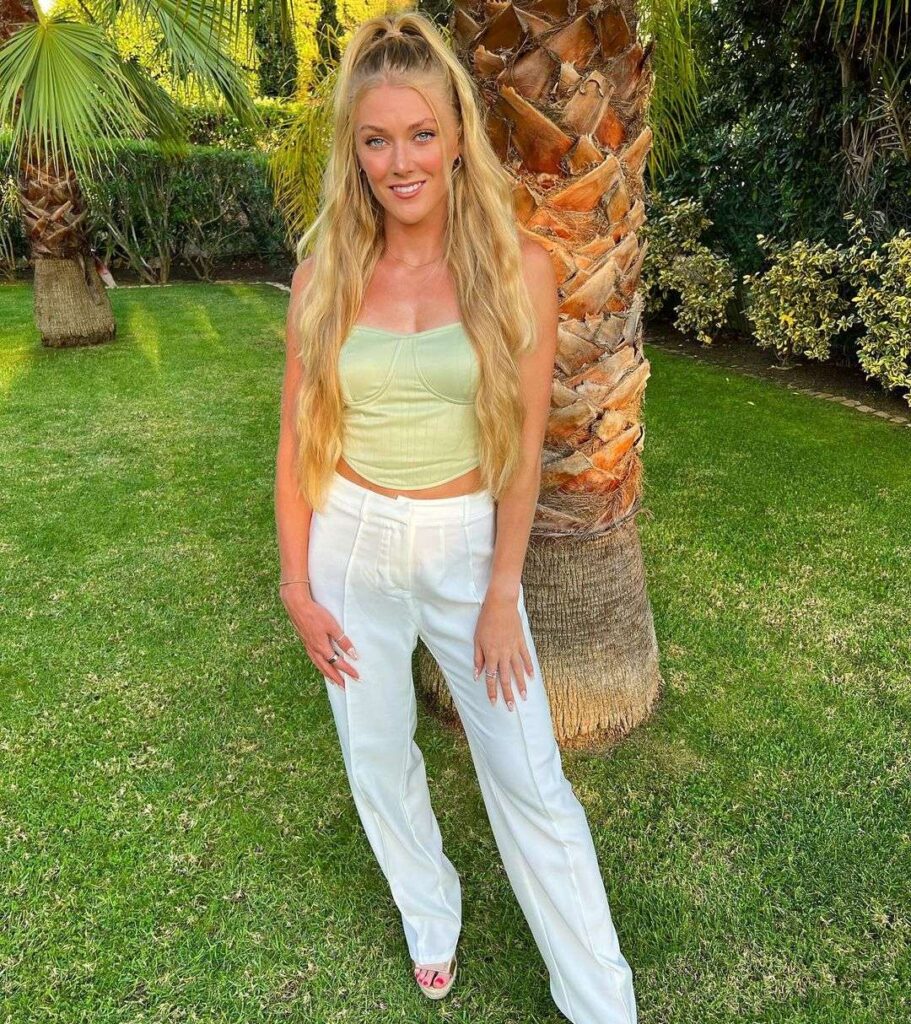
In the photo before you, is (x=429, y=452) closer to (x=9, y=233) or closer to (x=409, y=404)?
(x=409, y=404)

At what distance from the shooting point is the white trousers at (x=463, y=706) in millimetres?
1632

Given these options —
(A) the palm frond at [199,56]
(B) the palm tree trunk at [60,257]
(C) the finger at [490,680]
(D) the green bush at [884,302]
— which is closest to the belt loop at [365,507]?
(C) the finger at [490,680]

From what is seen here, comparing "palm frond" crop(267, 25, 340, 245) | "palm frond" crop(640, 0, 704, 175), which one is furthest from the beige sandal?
"palm frond" crop(267, 25, 340, 245)

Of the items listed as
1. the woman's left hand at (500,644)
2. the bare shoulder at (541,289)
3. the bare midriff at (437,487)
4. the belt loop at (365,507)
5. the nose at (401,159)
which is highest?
the nose at (401,159)

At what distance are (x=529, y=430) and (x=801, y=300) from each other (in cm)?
645

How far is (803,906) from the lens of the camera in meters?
2.19

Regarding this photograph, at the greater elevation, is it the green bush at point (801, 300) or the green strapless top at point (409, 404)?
the green strapless top at point (409, 404)

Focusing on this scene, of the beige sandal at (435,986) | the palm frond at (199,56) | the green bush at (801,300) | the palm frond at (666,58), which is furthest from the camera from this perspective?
the green bush at (801,300)

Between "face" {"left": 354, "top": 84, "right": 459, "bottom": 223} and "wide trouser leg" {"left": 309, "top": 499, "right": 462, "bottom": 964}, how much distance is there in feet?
2.07

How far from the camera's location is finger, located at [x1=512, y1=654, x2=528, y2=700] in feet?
5.44

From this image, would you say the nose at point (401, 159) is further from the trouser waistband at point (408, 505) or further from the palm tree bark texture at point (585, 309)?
the palm tree bark texture at point (585, 309)

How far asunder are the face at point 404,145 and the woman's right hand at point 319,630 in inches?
31.8

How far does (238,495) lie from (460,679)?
3671 millimetres

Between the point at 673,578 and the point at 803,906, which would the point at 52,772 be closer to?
the point at 803,906
